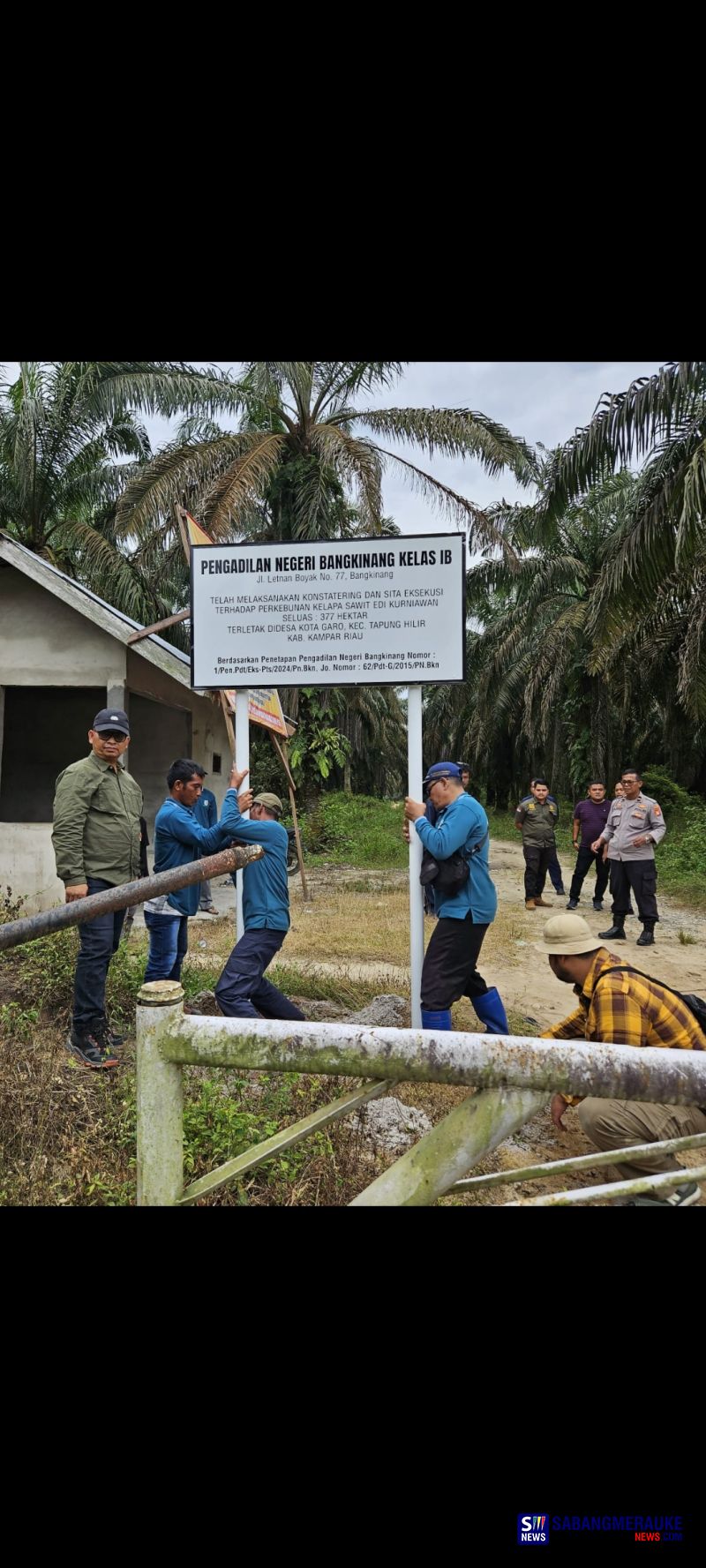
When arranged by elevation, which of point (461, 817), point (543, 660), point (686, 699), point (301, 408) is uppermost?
point (301, 408)

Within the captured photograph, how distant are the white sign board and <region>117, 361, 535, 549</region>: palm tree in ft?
23.1

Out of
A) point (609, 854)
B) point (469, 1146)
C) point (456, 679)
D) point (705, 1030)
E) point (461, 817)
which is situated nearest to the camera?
point (469, 1146)

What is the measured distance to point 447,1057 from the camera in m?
1.80

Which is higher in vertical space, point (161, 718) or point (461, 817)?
point (161, 718)

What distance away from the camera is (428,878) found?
4301 millimetres

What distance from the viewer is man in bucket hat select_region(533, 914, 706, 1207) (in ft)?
9.34

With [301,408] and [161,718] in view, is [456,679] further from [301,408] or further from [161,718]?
[301,408]

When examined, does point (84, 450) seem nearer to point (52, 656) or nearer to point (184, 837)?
point (52, 656)

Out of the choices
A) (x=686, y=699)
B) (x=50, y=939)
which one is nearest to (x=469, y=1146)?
(x=50, y=939)

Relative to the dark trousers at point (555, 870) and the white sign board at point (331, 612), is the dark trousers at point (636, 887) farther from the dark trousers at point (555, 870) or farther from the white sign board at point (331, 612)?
the white sign board at point (331, 612)

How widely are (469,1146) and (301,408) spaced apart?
13.7 m

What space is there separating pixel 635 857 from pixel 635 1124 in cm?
565

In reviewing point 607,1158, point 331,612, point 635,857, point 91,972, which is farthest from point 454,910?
point 635,857
